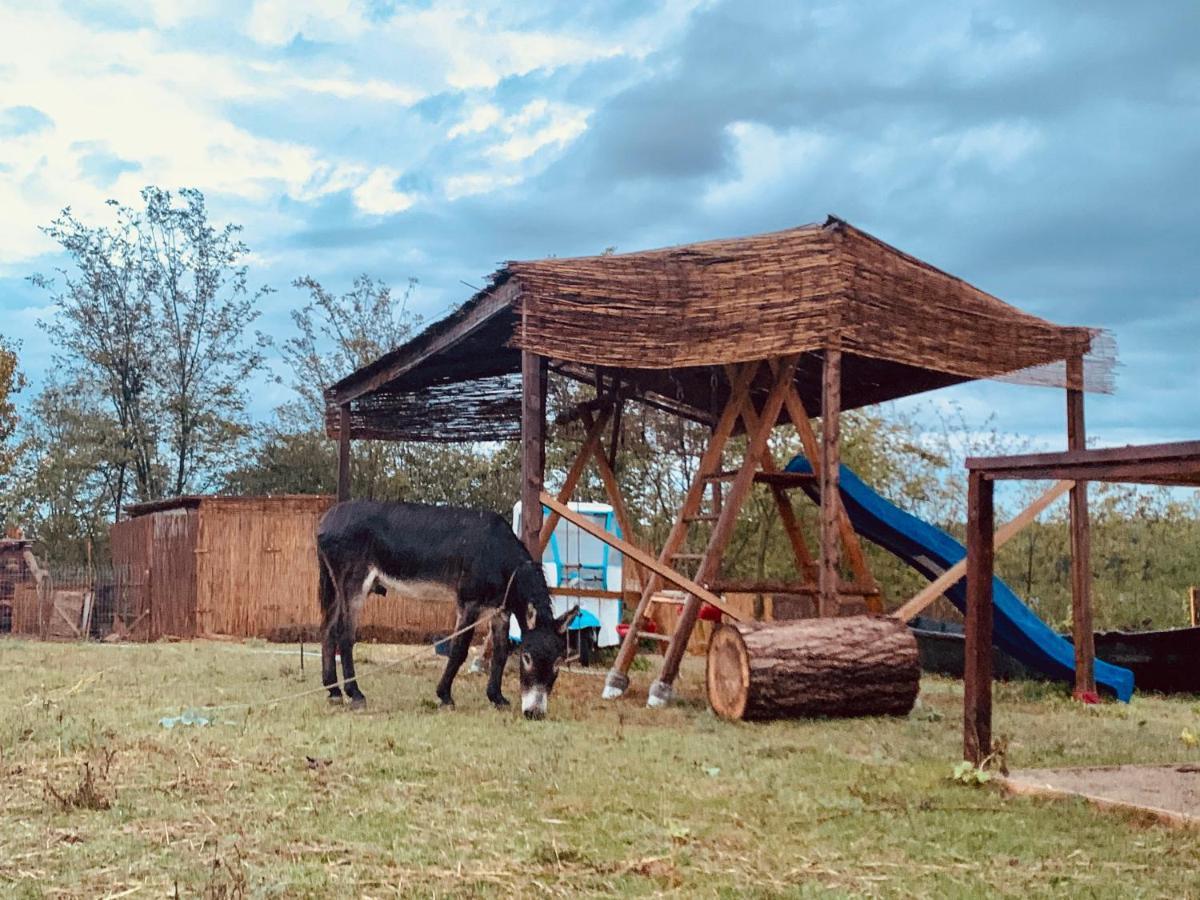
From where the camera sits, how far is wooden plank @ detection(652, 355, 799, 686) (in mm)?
9734

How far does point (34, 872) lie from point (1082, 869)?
3.73m

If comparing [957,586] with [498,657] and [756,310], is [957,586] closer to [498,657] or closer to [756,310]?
[756,310]

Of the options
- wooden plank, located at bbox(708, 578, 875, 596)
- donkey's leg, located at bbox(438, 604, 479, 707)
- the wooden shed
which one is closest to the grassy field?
donkey's leg, located at bbox(438, 604, 479, 707)

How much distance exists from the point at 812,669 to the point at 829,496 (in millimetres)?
1515

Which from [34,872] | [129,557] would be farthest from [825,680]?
[129,557]

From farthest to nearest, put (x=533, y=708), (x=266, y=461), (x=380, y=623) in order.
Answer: (x=266, y=461) → (x=380, y=623) → (x=533, y=708)

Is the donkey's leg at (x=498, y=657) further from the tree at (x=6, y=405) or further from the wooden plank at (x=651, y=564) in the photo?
the tree at (x=6, y=405)

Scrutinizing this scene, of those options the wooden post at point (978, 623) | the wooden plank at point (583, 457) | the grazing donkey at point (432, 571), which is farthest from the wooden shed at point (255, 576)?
the wooden post at point (978, 623)

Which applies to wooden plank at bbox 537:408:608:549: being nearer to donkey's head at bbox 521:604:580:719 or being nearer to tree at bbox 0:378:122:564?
donkey's head at bbox 521:604:580:719

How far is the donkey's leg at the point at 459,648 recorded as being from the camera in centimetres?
905

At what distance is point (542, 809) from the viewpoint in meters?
5.29

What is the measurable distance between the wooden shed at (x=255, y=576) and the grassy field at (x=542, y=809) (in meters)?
10.3

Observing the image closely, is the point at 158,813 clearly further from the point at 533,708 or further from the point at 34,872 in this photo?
the point at 533,708

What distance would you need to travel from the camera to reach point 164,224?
3008 centimetres
